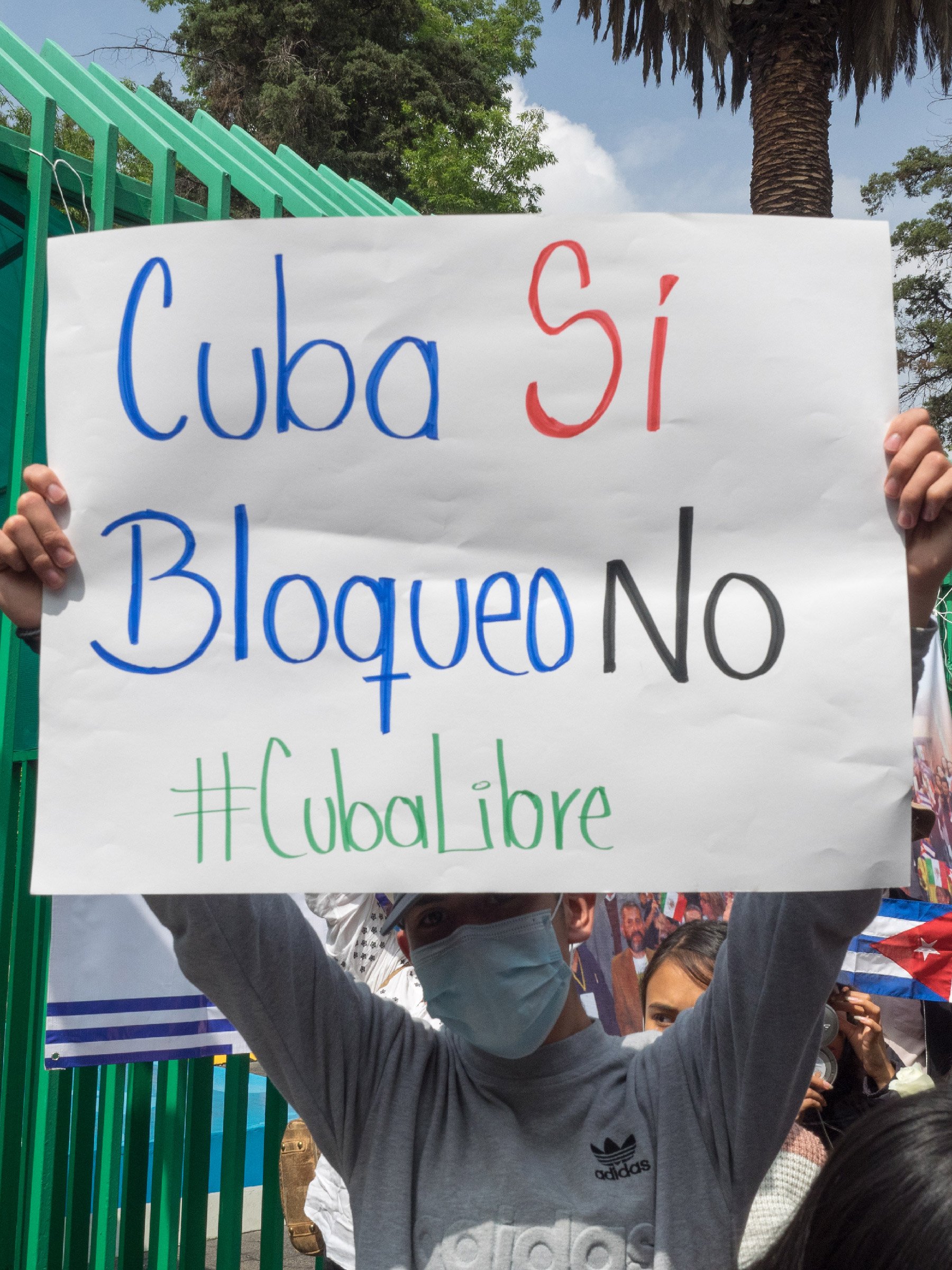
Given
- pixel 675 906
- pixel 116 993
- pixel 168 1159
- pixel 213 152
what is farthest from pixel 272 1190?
pixel 213 152

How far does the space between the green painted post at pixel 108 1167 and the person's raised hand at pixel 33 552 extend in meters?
2.09

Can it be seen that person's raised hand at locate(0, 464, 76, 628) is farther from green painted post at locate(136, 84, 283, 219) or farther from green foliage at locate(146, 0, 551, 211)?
green foliage at locate(146, 0, 551, 211)

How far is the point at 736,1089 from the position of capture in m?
1.31

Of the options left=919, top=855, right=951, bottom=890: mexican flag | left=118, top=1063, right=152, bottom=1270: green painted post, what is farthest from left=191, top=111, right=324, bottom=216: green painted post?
left=919, top=855, right=951, bottom=890: mexican flag

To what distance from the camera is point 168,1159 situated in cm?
318

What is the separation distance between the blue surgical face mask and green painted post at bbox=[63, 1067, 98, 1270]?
2.03 metres

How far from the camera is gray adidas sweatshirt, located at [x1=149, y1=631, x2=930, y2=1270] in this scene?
127cm

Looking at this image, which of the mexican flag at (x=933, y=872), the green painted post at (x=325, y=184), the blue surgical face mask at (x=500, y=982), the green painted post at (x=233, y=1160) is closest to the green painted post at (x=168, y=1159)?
the green painted post at (x=233, y=1160)

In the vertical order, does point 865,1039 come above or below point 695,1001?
below

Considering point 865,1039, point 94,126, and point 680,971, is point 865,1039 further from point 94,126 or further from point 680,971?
point 94,126

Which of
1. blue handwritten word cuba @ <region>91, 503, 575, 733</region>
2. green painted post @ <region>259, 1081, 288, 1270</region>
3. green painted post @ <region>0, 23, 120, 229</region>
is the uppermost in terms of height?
green painted post @ <region>0, 23, 120, 229</region>

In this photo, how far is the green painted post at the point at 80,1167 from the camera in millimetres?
3166

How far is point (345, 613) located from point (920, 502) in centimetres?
68

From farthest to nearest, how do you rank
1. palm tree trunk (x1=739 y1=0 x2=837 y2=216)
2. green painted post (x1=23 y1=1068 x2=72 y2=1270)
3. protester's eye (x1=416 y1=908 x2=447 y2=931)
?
palm tree trunk (x1=739 y1=0 x2=837 y2=216)
green painted post (x1=23 y1=1068 x2=72 y2=1270)
protester's eye (x1=416 y1=908 x2=447 y2=931)
